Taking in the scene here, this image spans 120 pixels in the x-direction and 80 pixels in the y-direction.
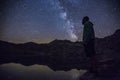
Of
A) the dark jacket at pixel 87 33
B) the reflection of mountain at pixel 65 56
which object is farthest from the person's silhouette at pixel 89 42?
the reflection of mountain at pixel 65 56

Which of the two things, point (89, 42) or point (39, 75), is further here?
point (39, 75)

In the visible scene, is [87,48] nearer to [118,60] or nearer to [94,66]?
[94,66]

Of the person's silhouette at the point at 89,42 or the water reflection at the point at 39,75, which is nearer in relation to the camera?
the person's silhouette at the point at 89,42

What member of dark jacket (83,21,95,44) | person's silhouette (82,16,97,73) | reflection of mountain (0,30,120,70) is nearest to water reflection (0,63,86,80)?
person's silhouette (82,16,97,73)

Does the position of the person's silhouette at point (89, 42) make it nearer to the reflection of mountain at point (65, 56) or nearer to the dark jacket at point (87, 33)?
the dark jacket at point (87, 33)

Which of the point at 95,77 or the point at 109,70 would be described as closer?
the point at 95,77

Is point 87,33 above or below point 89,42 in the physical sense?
above

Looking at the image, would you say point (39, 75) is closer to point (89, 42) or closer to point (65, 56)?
point (89, 42)

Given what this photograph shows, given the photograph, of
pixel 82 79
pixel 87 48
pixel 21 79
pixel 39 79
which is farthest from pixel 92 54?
pixel 21 79

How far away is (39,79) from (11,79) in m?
0.97

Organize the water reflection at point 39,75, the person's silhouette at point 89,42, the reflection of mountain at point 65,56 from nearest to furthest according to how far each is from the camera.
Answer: the person's silhouette at point 89,42 → the water reflection at point 39,75 → the reflection of mountain at point 65,56

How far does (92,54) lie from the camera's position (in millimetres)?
8258

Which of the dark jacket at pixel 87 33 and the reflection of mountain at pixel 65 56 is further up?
the reflection of mountain at pixel 65 56

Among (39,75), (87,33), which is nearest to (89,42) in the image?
(87,33)
